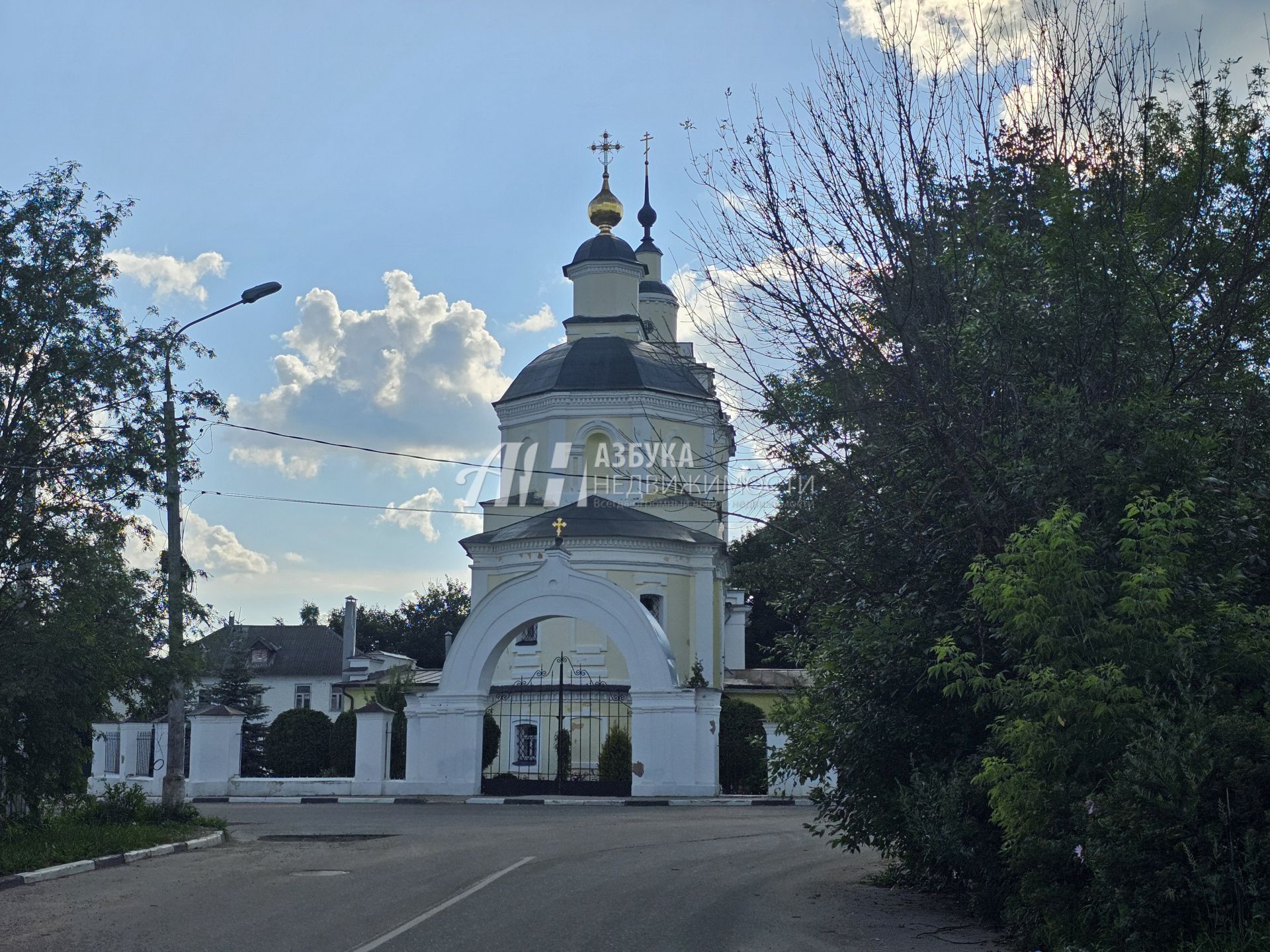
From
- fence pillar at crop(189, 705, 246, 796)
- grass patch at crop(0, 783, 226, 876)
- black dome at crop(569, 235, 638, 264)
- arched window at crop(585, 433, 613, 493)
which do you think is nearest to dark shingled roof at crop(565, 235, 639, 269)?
black dome at crop(569, 235, 638, 264)

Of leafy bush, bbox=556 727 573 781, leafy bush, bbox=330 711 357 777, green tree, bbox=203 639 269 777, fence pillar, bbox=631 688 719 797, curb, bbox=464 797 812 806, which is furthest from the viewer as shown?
green tree, bbox=203 639 269 777

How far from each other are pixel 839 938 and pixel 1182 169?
27.5 ft

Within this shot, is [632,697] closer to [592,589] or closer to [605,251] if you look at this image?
[592,589]

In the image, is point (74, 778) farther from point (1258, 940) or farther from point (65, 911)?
point (1258, 940)

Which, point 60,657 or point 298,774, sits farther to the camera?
point 298,774

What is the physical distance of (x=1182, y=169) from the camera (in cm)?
1282

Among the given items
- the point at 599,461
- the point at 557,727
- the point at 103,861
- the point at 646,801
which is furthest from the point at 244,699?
the point at 103,861

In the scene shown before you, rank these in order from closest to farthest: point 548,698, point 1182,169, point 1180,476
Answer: point 1180,476 < point 1182,169 < point 548,698

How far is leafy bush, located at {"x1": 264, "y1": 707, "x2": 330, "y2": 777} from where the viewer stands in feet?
110

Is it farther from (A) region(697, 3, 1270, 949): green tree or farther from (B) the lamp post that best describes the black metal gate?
(A) region(697, 3, 1270, 949): green tree

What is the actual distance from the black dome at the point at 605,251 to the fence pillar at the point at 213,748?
18.2m

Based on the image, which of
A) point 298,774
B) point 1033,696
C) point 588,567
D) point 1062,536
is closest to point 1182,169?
point 1062,536

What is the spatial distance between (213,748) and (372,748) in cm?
349

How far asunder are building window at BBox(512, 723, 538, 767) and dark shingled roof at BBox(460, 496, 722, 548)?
4794mm
